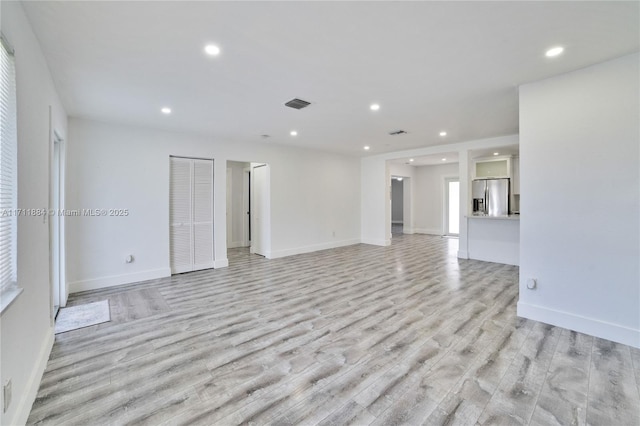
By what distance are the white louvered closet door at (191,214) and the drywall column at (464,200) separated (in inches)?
210

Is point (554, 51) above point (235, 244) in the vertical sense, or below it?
above

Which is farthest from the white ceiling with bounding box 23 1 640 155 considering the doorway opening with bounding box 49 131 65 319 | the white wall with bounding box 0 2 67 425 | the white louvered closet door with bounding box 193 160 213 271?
the white louvered closet door with bounding box 193 160 213 271

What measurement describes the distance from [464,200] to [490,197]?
3.80 ft

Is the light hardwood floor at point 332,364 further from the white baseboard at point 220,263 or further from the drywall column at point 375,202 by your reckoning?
the drywall column at point 375,202

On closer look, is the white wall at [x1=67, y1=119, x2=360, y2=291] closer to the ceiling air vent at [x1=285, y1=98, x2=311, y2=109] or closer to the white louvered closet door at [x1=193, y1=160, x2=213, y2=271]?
the white louvered closet door at [x1=193, y1=160, x2=213, y2=271]

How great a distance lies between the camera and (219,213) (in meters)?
5.67

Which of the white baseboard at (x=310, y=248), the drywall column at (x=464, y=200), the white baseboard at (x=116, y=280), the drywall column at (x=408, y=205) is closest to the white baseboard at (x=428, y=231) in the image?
the drywall column at (x=408, y=205)

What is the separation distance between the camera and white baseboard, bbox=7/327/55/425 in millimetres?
1623

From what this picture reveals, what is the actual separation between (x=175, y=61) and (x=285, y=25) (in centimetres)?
118

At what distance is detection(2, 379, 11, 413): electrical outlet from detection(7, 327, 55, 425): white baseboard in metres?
0.10

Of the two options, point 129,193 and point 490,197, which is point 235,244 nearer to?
point 129,193

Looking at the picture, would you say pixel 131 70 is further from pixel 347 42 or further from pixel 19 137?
pixel 347 42

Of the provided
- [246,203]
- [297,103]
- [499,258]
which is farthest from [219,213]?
[499,258]

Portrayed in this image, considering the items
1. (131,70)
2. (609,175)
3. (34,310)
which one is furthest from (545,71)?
(34,310)
